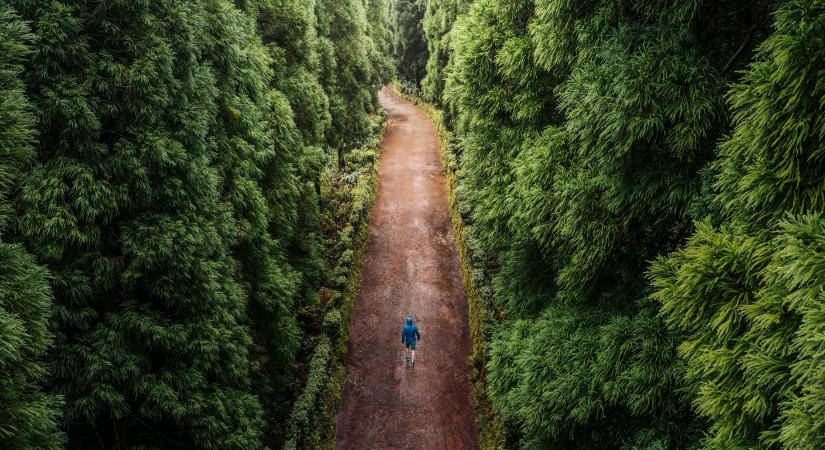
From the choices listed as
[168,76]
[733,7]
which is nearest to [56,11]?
[168,76]

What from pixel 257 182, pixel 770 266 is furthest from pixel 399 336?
pixel 770 266

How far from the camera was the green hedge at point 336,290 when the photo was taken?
35.3ft

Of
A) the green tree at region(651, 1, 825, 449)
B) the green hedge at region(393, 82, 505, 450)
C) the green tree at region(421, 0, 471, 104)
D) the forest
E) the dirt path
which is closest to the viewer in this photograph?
the green tree at region(651, 1, 825, 449)

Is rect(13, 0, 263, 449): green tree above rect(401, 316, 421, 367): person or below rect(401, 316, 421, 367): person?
above

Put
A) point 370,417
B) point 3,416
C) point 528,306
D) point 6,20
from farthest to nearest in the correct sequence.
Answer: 1. point 370,417
2. point 528,306
3. point 6,20
4. point 3,416

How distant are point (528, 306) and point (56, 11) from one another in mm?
8347

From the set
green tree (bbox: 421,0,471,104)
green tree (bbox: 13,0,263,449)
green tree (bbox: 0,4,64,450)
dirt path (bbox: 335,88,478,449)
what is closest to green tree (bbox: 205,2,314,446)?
green tree (bbox: 13,0,263,449)

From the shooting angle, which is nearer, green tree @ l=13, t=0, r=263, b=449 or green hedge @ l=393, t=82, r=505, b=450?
green tree @ l=13, t=0, r=263, b=449

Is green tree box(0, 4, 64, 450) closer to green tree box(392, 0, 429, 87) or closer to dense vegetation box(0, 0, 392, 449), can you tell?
dense vegetation box(0, 0, 392, 449)

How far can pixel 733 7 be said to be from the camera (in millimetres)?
5180

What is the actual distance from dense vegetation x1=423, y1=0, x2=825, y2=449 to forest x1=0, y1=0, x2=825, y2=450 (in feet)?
0.10

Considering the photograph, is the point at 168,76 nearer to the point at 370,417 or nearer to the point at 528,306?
the point at 528,306

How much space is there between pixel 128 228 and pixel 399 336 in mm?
9388

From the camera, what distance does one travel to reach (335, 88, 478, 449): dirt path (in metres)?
11.4
